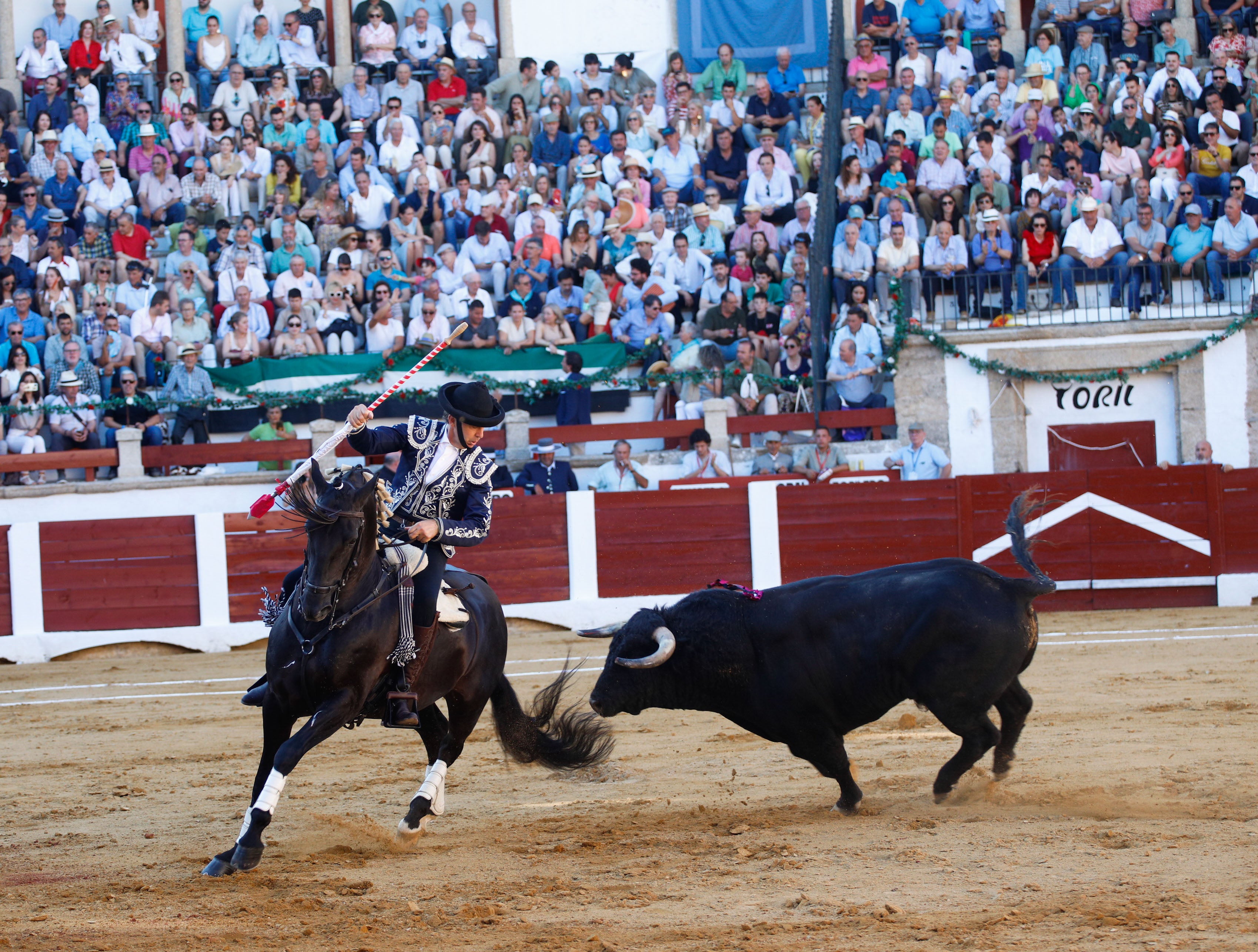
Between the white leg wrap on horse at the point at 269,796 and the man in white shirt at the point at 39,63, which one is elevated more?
the man in white shirt at the point at 39,63

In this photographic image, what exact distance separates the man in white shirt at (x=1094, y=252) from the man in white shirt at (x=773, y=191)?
295 centimetres

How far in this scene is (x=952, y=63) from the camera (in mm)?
16344

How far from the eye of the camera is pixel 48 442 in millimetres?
13398

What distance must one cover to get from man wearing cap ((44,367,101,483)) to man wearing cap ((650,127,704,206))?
6476mm

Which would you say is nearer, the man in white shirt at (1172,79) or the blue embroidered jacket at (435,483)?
the blue embroidered jacket at (435,483)

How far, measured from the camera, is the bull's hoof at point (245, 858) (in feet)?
15.0

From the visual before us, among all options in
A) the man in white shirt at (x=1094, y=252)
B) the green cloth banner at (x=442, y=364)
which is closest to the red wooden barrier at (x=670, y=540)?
the green cloth banner at (x=442, y=364)

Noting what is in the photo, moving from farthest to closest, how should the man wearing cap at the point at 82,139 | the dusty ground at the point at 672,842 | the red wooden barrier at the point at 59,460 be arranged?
1. the man wearing cap at the point at 82,139
2. the red wooden barrier at the point at 59,460
3. the dusty ground at the point at 672,842

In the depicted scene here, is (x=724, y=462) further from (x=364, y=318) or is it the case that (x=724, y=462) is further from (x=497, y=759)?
(x=497, y=759)

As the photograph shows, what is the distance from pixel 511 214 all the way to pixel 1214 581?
26.7 ft

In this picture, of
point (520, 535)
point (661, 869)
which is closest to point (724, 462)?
point (520, 535)

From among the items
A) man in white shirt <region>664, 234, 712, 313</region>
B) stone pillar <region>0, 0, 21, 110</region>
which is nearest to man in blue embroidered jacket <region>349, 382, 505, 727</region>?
man in white shirt <region>664, 234, 712, 313</region>

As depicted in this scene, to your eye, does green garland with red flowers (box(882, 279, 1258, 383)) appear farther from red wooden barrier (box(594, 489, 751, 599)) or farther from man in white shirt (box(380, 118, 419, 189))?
man in white shirt (box(380, 118, 419, 189))

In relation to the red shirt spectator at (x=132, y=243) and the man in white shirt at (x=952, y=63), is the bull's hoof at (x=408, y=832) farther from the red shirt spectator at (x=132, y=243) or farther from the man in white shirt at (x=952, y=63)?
the man in white shirt at (x=952, y=63)
